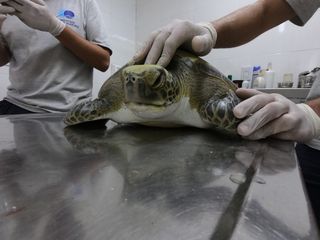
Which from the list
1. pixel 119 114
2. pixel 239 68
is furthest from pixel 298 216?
pixel 239 68

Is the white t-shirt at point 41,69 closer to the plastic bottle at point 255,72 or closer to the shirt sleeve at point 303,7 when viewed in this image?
the shirt sleeve at point 303,7

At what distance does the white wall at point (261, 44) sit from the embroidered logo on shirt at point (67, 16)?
1.54 metres

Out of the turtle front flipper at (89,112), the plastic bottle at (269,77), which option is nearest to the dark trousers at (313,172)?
the turtle front flipper at (89,112)

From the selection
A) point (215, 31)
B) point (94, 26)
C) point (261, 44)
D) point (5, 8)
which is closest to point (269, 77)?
point (261, 44)

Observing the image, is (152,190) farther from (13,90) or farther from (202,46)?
(13,90)

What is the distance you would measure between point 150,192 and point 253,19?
2.82 ft

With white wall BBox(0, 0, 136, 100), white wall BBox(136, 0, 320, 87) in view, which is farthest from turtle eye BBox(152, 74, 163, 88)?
white wall BBox(0, 0, 136, 100)

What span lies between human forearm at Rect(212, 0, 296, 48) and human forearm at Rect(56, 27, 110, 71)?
1.70 feet

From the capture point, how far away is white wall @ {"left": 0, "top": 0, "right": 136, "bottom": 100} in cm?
246

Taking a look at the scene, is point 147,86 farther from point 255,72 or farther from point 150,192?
point 255,72

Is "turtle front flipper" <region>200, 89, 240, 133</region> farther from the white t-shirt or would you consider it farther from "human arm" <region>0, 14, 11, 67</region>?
"human arm" <region>0, 14, 11, 67</region>

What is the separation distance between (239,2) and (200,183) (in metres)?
2.38

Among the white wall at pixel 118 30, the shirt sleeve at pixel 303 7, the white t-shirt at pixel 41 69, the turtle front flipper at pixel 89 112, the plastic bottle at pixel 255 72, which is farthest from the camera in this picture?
the white wall at pixel 118 30

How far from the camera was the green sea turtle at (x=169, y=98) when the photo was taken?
0.51 metres
